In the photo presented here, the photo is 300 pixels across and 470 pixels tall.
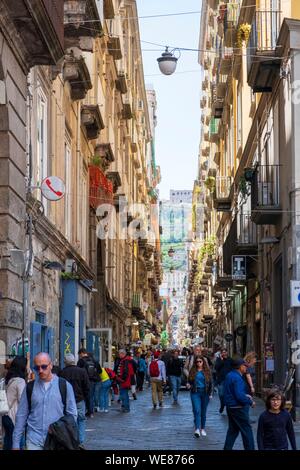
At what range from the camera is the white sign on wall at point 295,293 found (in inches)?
894

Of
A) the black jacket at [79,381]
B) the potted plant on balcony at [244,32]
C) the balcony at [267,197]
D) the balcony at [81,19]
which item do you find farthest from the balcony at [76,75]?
the black jacket at [79,381]

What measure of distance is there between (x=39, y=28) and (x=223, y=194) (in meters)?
35.0

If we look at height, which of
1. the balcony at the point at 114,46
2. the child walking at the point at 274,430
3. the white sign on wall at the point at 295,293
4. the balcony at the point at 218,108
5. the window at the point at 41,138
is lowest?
the child walking at the point at 274,430

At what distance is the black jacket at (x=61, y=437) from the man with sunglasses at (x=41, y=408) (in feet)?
0.70

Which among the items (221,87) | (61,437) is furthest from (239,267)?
(61,437)

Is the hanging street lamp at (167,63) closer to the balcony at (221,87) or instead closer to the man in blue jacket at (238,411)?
the man in blue jacket at (238,411)

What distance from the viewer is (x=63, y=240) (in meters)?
27.2

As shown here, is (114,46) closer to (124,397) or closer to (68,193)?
(68,193)

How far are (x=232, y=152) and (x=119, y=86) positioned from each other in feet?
22.7

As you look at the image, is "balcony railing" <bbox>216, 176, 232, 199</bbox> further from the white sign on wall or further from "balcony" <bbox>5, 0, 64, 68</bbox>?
"balcony" <bbox>5, 0, 64, 68</bbox>

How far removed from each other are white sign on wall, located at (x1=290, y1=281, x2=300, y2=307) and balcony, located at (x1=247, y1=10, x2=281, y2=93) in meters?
6.87

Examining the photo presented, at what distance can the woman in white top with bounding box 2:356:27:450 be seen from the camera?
14.1 meters

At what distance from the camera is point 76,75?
29.5 m

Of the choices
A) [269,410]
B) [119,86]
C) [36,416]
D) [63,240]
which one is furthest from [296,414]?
[119,86]
